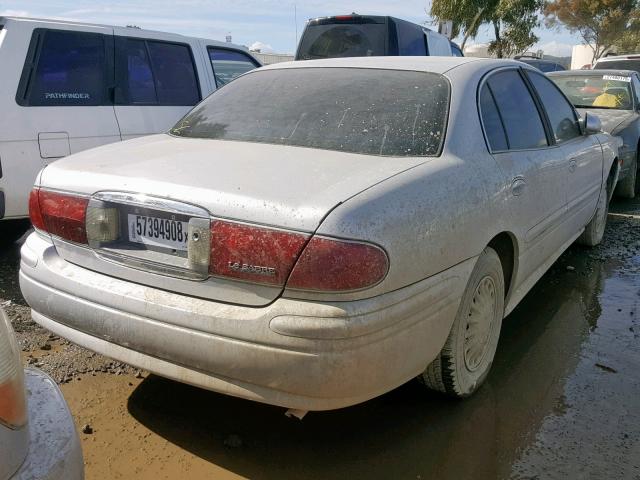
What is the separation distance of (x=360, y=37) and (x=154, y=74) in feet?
12.9

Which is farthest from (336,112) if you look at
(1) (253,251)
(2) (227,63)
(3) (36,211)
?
(2) (227,63)

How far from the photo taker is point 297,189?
222cm

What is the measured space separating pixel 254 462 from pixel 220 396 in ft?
1.84

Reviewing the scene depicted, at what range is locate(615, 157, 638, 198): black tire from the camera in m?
7.35

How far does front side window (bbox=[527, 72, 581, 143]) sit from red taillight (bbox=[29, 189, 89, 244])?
292cm

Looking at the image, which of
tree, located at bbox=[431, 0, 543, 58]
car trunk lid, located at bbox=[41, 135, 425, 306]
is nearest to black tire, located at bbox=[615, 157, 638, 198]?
car trunk lid, located at bbox=[41, 135, 425, 306]

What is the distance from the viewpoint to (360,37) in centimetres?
848

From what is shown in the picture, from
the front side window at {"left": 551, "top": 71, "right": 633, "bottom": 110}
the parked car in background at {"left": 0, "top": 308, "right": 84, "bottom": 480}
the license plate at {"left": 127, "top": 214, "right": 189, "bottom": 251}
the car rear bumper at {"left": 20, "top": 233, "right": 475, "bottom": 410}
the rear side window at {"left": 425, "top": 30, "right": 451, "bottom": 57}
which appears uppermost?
the rear side window at {"left": 425, "top": 30, "right": 451, "bottom": 57}

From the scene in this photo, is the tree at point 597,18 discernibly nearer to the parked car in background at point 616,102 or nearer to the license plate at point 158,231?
the parked car in background at point 616,102

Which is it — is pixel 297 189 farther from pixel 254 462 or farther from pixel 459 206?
pixel 254 462

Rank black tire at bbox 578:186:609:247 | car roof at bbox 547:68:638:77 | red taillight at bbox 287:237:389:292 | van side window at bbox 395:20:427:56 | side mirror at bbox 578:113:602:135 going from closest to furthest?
red taillight at bbox 287:237:389:292, side mirror at bbox 578:113:602:135, black tire at bbox 578:186:609:247, car roof at bbox 547:68:638:77, van side window at bbox 395:20:427:56

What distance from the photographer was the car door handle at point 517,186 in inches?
119

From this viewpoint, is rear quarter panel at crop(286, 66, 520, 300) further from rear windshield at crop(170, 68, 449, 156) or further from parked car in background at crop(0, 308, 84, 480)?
parked car in background at crop(0, 308, 84, 480)

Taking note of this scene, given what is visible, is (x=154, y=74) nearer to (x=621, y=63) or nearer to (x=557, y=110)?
(x=557, y=110)
